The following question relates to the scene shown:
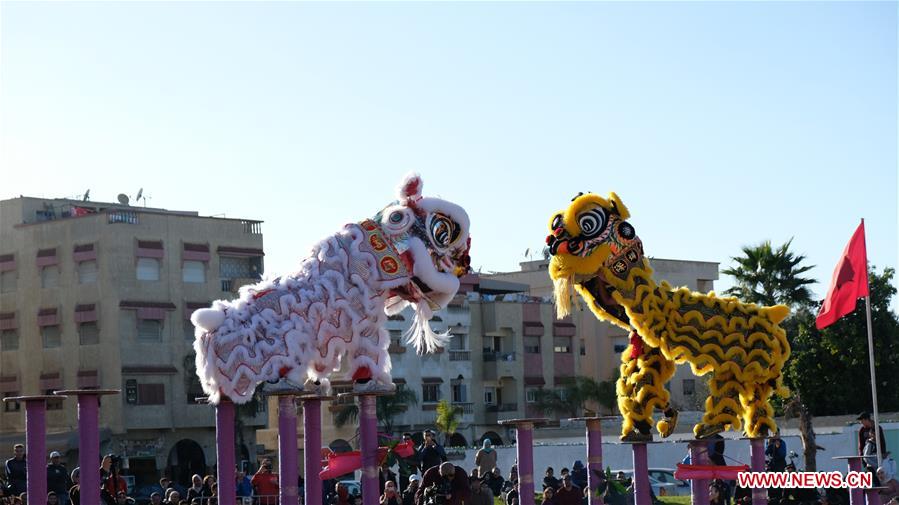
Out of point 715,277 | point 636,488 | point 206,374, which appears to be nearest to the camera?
point 206,374

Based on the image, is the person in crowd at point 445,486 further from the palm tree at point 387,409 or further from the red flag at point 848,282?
the palm tree at point 387,409

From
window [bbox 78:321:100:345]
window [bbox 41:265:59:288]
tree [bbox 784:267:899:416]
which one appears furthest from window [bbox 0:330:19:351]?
tree [bbox 784:267:899:416]

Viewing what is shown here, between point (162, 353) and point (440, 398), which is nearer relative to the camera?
point (162, 353)

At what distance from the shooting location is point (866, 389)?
148 feet

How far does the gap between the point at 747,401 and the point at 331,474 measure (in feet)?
15.9

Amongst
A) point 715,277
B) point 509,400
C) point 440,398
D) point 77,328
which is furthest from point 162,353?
point 715,277

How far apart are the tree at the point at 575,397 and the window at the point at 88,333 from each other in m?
18.4

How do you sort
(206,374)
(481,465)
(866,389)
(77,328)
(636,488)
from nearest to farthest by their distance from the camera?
1. (206,374)
2. (636,488)
3. (481,465)
4. (866,389)
5. (77,328)

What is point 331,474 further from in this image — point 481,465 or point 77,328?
point 77,328

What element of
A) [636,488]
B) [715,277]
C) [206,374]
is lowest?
[636,488]

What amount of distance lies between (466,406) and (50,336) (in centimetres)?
1612

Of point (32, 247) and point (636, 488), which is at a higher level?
point (32, 247)

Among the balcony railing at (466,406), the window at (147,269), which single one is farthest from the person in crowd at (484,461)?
the balcony railing at (466,406)

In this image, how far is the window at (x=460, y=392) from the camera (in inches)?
2245
